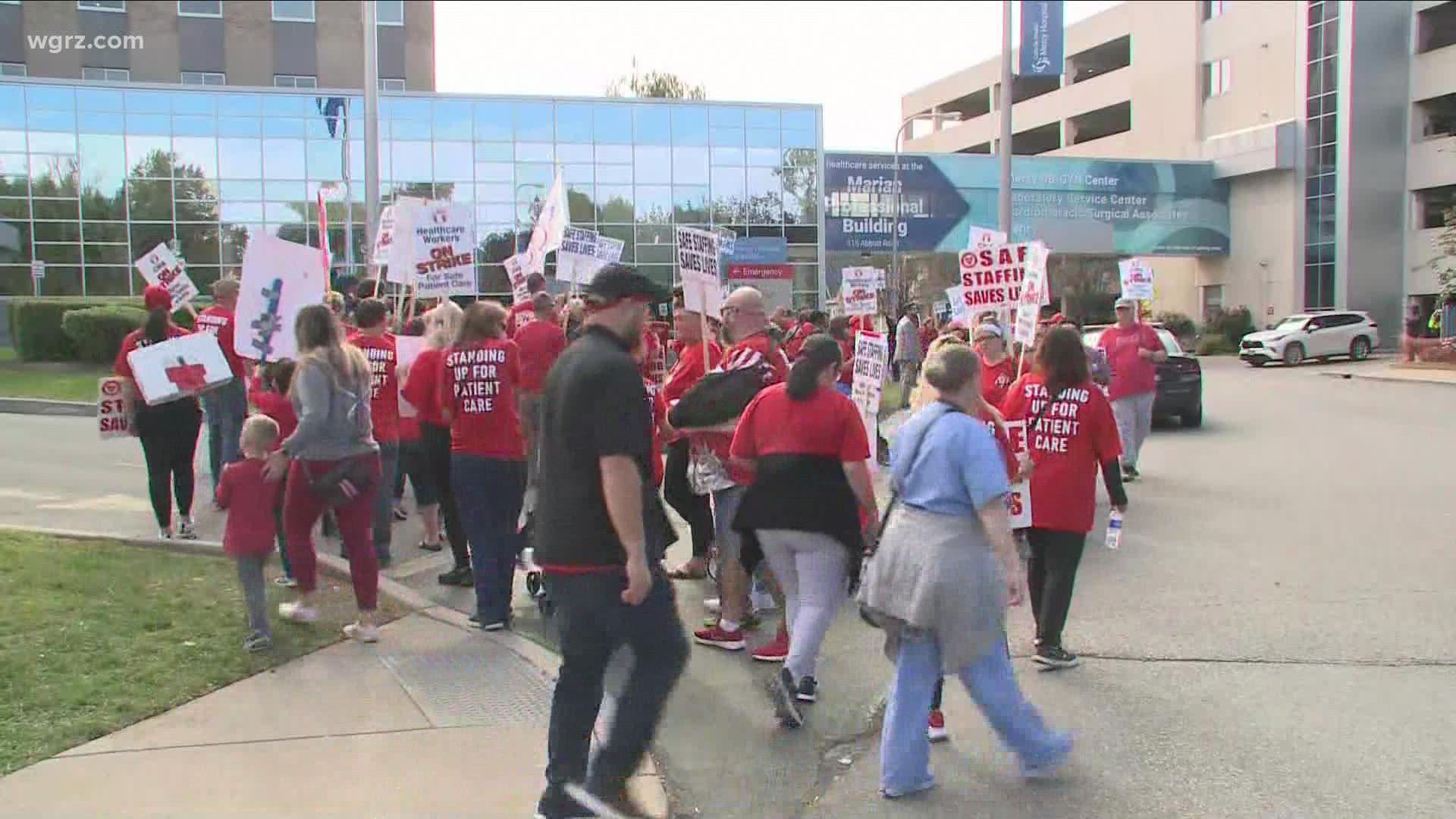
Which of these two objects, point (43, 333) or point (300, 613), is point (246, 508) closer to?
point (300, 613)

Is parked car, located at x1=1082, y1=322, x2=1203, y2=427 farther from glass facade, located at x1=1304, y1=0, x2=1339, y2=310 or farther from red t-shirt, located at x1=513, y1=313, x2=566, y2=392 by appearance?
glass facade, located at x1=1304, y1=0, x2=1339, y2=310

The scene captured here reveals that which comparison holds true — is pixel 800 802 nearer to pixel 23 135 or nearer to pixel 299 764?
pixel 299 764

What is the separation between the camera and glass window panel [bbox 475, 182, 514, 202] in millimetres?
37500

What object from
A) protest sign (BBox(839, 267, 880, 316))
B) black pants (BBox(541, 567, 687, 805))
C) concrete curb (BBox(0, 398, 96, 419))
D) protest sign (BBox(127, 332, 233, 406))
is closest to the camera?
black pants (BBox(541, 567, 687, 805))

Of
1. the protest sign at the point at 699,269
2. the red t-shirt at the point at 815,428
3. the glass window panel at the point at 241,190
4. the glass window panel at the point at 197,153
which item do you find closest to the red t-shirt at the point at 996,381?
the protest sign at the point at 699,269

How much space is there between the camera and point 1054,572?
5.96 meters

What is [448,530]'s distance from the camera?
7.99 meters

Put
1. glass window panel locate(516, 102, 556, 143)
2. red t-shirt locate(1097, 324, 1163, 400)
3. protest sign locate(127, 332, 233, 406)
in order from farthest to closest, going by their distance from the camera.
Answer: glass window panel locate(516, 102, 556, 143)
red t-shirt locate(1097, 324, 1163, 400)
protest sign locate(127, 332, 233, 406)

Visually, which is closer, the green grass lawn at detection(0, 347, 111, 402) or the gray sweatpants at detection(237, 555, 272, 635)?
the gray sweatpants at detection(237, 555, 272, 635)

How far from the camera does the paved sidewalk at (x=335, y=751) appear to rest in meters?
4.21

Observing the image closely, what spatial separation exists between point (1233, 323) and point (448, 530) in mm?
46792

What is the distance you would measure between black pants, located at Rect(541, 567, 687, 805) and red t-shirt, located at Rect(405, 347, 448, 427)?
369 centimetres

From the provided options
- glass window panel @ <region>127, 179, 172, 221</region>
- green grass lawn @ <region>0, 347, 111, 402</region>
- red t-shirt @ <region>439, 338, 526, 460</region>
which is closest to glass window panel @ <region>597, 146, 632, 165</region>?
glass window panel @ <region>127, 179, 172, 221</region>

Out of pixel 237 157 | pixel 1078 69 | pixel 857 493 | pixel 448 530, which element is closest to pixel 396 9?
pixel 237 157
